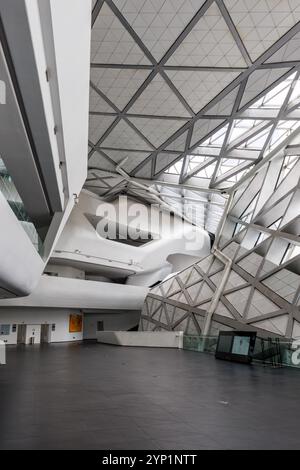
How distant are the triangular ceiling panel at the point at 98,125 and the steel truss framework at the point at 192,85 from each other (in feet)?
0.24

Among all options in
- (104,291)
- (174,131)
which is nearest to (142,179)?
(174,131)

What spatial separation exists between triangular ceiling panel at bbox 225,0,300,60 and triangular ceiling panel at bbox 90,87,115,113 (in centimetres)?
890

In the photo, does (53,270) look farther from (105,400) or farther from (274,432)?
(274,432)

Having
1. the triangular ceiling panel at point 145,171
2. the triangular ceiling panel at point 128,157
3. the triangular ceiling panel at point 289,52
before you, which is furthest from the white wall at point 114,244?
the triangular ceiling panel at point 289,52

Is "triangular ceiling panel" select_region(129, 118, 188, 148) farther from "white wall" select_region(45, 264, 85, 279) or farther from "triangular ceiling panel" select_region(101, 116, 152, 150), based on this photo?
"white wall" select_region(45, 264, 85, 279)

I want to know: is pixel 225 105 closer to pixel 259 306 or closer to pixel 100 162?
pixel 259 306

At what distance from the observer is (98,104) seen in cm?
2206

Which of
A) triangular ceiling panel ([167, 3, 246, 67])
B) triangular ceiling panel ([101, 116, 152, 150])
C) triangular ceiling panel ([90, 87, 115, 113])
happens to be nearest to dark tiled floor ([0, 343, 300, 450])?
triangular ceiling panel ([167, 3, 246, 67])

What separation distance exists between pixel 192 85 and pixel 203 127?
480cm

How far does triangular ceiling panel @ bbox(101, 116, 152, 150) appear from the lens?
2484cm

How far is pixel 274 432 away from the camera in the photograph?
20.7 ft

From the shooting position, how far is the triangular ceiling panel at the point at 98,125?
23.6 m

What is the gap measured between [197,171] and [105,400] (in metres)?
25.1

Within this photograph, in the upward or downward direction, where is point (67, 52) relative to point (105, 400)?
upward
